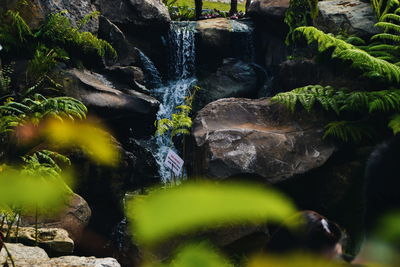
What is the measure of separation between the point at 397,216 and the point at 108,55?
9.82 m

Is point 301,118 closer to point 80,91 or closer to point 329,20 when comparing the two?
point 329,20

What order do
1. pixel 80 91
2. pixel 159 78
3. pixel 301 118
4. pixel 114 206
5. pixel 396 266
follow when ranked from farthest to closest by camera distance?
1. pixel 159 78
2. pixel 80 91
3. pixel 114 206
4. pixel 301 118
5. pixel 396 266

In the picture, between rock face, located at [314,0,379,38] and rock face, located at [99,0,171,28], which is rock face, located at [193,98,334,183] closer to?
rock face, located at [314,0,379,38]

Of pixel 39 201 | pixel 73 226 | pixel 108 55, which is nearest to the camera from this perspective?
pixel 39 201

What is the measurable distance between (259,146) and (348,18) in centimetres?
399

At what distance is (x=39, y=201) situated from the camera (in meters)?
0.51

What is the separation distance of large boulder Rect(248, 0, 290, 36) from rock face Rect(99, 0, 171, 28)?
2.88 m

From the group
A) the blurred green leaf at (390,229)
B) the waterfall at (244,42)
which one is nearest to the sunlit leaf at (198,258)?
the blurred green leaf at (390,229)

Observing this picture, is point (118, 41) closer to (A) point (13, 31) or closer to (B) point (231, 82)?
(A) point (13, 31)

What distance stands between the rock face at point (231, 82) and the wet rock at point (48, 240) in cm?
625

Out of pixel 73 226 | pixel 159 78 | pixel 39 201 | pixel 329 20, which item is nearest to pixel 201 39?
pixel 159 78

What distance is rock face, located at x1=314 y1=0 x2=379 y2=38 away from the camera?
7.37m

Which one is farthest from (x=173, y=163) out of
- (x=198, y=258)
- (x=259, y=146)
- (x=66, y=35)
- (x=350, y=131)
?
(x=198, y=258)

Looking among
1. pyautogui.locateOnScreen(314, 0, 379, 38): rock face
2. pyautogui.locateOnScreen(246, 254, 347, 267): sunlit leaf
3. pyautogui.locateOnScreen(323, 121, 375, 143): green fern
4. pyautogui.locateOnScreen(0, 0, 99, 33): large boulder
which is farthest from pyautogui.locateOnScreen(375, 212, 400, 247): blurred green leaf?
pyautogui.locateOnScreen(0, 0, 99, 33): large boulder
